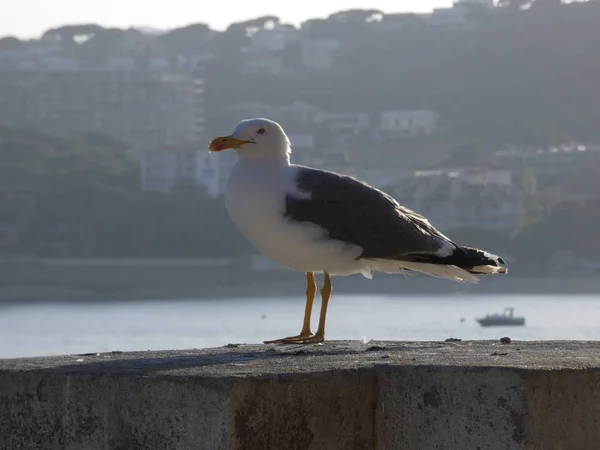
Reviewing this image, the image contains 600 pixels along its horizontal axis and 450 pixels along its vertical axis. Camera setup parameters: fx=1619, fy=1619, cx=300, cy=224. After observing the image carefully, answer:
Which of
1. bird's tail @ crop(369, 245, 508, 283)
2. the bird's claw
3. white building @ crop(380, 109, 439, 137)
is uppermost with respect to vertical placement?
white building @ crop(380, 109, 439, 137)

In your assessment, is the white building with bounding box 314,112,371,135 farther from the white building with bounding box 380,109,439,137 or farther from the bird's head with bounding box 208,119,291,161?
the bird's head with bounding box 208,119,291,161

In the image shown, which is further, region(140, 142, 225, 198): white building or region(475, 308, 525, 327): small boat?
region(140, 142, 225, 198): white building

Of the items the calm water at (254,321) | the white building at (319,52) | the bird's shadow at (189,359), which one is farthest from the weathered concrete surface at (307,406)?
the white building at (319,52)

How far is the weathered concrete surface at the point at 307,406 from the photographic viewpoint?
2.11m

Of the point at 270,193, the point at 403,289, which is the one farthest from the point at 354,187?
the point at 403,289

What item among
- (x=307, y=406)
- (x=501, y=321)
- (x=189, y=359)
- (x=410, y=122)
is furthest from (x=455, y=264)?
(x=410, y=122)

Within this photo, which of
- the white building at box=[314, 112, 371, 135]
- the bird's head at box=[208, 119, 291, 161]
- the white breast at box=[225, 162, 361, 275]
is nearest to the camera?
the white breast at box=[225, 162, 361, 275]

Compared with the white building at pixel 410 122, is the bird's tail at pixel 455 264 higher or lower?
lower

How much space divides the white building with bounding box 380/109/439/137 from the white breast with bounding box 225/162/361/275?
193ft

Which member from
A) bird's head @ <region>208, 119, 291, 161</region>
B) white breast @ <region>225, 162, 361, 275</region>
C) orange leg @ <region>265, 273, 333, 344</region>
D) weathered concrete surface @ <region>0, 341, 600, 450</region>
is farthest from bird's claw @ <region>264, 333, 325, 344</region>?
weathered concrete surface @ <region>0, 341, 600, 450</region>

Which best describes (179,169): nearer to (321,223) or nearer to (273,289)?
(273,289)

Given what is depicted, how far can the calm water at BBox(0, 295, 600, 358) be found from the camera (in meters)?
27.5

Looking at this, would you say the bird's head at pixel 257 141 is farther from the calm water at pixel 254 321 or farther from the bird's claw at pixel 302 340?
the calm water at pixel 254 321

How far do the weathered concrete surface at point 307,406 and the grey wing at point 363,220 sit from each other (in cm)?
89
